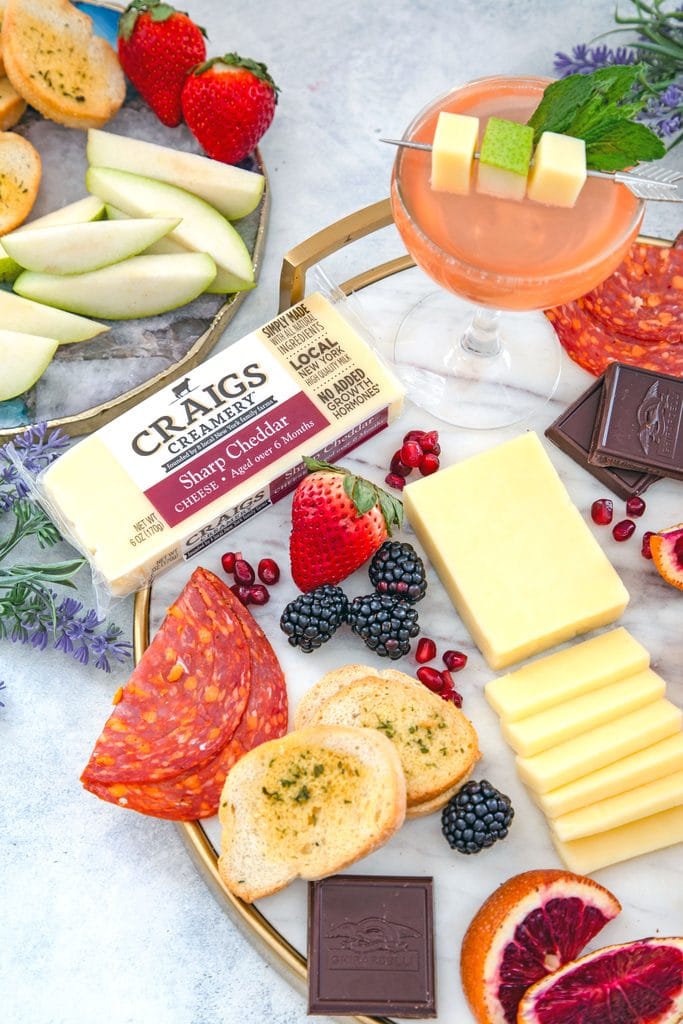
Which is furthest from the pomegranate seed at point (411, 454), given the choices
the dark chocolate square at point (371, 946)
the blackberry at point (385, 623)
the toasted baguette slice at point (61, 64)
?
the toasted baguette slice at point (61, 64)

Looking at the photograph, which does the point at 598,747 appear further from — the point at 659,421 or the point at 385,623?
the point at 659,421

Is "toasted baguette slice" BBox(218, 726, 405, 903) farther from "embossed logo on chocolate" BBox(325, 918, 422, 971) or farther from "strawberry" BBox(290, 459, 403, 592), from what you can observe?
"strawberry" BBox(290, 459, 403, 592)

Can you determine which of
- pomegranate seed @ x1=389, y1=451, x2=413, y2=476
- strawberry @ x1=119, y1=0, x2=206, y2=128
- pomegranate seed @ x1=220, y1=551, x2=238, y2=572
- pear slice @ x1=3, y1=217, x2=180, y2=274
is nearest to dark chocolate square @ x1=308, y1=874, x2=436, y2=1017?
pomegranate seed @ x1=220, y1=551, x2=238, y2=572

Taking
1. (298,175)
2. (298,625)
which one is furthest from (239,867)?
(298,175)

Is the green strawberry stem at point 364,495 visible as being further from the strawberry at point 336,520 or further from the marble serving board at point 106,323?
the marble serving board at point 106,323

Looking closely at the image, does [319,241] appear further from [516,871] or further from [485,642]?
[516,871]
